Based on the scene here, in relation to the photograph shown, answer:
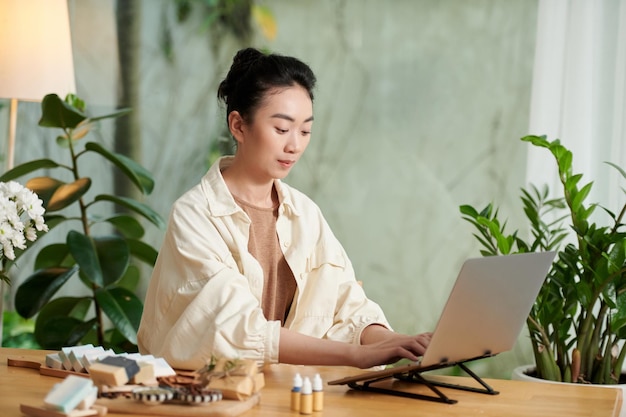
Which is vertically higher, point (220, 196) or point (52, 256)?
point (220, 196)

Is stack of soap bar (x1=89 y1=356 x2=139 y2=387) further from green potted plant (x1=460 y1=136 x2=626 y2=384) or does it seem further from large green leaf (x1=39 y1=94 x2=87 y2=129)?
large green leaf (x1=39 y1=94 x2=87 y2=129)

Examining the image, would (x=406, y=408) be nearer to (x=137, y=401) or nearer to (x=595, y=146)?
(x=137, y=401)

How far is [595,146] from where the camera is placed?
371 cm

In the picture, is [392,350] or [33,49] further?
[33,49]

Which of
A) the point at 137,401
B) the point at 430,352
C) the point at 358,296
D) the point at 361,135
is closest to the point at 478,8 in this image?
the point at 361,135

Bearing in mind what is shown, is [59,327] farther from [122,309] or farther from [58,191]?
[58,191]

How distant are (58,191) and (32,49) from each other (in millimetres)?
544

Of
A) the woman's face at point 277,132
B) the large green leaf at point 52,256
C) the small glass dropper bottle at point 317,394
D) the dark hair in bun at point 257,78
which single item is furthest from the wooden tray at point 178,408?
the large green leaf at point 52,256

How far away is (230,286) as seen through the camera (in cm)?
198

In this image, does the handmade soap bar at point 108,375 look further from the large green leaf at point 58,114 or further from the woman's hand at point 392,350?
the large green leaf at point 58,114

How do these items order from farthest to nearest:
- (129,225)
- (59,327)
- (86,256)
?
(129,225) → (59,327) → (86,256)

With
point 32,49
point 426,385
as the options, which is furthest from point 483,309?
point 32,49

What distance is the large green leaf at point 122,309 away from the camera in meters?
3.32

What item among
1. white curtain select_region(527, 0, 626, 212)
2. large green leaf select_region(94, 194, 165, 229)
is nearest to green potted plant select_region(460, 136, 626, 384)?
white curtain select_region(527, 0, 626, 212)
